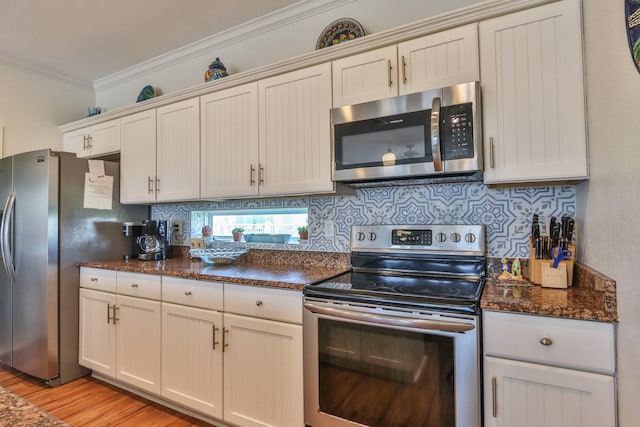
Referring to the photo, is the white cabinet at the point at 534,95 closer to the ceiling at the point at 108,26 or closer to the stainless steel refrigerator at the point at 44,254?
the ceiling at the point at 108,26

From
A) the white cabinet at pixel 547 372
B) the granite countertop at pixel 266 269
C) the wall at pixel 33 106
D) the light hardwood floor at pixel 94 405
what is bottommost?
the light hardwood floor at pixel 94 405

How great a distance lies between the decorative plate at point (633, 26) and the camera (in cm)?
88

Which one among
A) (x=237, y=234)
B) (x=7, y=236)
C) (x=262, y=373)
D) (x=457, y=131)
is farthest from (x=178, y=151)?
(x=457, y=131)

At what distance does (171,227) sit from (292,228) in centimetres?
125

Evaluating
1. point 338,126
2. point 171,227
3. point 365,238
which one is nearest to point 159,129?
point 171,227

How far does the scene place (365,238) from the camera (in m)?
2.00

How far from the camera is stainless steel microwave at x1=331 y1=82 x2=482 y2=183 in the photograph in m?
1.51

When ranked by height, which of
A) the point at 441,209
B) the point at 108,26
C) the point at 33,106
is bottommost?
the point at 441,209

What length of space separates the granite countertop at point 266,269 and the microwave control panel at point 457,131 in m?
0.87

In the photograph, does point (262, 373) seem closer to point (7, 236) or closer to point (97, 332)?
point (97, 332)

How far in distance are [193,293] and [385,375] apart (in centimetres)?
116

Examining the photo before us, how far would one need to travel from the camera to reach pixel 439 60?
1611 millimetres

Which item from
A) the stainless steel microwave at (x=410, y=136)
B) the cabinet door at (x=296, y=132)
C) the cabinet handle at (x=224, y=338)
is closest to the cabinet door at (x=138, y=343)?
the cabinet handle at (x=224, y=338)

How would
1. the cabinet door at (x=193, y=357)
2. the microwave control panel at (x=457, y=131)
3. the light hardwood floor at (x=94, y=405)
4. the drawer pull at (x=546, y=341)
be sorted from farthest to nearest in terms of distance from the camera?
the light hardwood floor at (x=94, y=405), the cabinet door at (x=193, y=357), the microwave control panel at (x=457, y=131), the drawer pull at (x=546, y=341)
